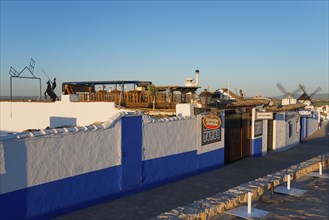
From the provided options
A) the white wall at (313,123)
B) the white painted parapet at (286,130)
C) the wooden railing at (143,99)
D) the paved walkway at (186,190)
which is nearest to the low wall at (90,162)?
the paved walkway at (186,190)

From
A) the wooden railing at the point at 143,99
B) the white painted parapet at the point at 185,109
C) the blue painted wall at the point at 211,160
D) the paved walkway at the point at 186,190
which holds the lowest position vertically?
the paved walkway at the point at 186,190

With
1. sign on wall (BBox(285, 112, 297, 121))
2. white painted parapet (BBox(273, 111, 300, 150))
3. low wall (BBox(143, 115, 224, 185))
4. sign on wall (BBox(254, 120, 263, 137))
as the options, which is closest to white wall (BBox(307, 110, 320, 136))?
white painted parapet (BBox(273, 111, 300, 150))

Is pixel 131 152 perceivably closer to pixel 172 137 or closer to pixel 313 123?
pixel 172 137

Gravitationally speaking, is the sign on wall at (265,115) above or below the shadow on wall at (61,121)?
above

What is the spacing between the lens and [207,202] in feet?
31.8

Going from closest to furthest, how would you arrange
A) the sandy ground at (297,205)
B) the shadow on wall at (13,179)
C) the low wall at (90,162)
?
the shadow on wall at (13,179) < the low wall at (90,162) < the sandy ground at (297,205)

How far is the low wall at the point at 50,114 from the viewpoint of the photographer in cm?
1928

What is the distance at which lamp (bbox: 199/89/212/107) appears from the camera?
15.9 m

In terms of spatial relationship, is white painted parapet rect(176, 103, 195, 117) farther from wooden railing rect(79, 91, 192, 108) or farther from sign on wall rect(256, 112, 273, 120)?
sign on wall rect(256, 112, 273, 120)

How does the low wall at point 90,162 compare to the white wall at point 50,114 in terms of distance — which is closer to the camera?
the low wall at point 90,162

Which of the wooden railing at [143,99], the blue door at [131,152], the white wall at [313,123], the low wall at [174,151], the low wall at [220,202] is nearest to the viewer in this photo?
the low wall at [220,202]

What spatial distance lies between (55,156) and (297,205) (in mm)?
7454

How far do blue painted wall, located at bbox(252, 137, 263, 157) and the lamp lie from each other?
21.3 ft

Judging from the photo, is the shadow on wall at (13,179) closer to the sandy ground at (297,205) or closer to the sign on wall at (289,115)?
the sandy ground at (297,205)
